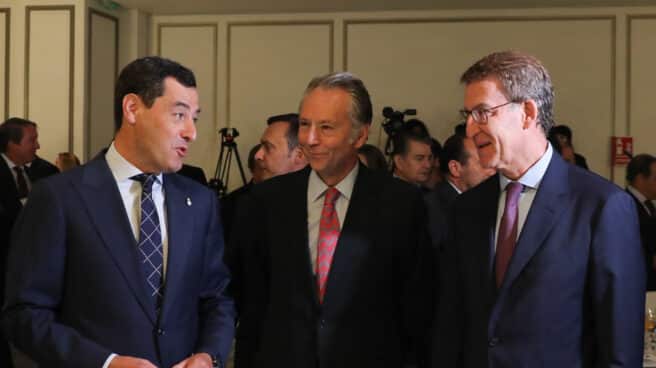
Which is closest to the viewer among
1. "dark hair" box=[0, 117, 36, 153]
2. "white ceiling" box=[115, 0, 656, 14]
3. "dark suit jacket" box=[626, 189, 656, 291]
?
"dark suit jacket" box=[626, 189, 656, 291]

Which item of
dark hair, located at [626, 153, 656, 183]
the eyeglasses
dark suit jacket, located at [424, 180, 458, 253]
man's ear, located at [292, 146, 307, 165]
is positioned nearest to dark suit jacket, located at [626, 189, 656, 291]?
dark hair, located at [626, 153, 656, 183]

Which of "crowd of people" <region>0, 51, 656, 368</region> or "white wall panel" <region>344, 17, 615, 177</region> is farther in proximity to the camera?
"white wall panel" <region>344, 17, 615, 177</region>

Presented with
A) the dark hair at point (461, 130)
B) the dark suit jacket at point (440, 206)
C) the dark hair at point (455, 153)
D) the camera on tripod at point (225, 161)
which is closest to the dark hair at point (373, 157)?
the dark hair at point (461, 130)

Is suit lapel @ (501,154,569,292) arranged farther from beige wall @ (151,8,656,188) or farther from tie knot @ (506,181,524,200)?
A: beige wall @ (151,8,656,188)

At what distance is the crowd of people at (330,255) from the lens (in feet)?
6.23

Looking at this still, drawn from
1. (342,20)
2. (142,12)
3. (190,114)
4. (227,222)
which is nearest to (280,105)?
(342,20)

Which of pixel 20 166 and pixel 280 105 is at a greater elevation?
pixel 280 105

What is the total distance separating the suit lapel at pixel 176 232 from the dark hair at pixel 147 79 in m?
0.22

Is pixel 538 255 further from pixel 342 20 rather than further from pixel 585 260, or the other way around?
pixel 342 20

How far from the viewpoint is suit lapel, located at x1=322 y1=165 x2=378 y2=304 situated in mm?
2211

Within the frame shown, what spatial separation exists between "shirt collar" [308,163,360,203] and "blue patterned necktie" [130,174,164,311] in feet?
1.60

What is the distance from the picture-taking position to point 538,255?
1920 mm

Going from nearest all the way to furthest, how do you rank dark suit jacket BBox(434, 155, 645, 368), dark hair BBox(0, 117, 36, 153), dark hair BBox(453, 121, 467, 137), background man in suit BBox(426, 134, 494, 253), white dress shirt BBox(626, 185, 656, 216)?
dark suit jacket BBox(434, 155, 645, 368) → background man in suit BBox(426, 134, 494, 253) → dark hair BBox(453, 121, 467, 137) → white dress shirt BBox(626, 185, 656, 216) → dark hair BBox(0, 117, 36, 153)

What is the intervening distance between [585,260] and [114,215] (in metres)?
1.14
